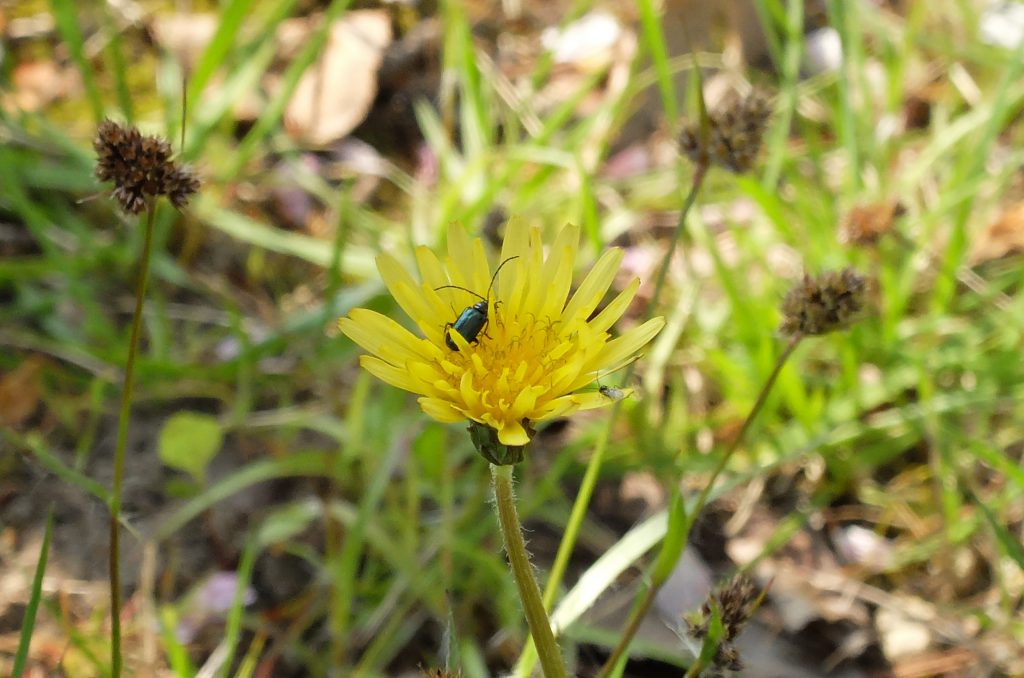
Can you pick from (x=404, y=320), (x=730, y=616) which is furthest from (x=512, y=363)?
(x=404, y=320)

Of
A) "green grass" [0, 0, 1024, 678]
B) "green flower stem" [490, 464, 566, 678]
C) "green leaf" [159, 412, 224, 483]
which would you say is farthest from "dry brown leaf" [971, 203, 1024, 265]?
"green leaf" [159, 412, 224, 483]

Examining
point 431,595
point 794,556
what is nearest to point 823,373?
point 794,556

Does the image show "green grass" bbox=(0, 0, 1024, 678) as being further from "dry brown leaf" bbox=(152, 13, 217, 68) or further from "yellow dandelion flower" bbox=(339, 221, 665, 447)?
"yellow dandelion flower" bbox=(339, 221, 665, 447)

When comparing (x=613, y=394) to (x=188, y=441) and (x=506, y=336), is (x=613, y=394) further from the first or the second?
(x=188, y=441)

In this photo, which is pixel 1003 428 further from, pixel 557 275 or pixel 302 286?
pixel 302 286

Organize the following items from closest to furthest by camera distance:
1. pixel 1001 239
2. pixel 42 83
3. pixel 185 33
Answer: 1. pixel 1001 239
2. pixel 42 83
3. pixel 185 33

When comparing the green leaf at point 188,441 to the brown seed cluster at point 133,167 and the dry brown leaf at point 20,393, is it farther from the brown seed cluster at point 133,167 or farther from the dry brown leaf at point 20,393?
the brown seed cluster at point 133,167
